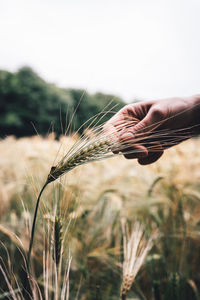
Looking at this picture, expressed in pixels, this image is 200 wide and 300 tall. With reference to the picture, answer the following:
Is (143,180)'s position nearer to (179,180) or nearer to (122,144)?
(179,180)

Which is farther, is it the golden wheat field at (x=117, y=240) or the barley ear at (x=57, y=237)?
the golden wheat field at (x=117, y=240)

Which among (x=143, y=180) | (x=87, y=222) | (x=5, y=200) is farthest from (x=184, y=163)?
(x=5, y=200)

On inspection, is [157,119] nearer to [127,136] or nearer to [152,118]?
[152,118]

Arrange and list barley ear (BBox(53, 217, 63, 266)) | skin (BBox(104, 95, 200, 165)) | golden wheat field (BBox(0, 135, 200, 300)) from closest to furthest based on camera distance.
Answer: barley ear (BBox(53, 217, 63, 266))
skin (BBox(104, 95, 200, 165))
golden wheat field (BBox(0, 135, 200, 300))

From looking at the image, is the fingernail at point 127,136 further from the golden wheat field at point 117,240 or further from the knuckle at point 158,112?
the golden wheat field at point 117,240

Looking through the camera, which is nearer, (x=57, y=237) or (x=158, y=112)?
(x=57, y=237)

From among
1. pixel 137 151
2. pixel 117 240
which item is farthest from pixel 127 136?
pixel 117 240

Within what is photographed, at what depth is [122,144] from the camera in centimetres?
58

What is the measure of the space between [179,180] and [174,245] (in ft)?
1.21

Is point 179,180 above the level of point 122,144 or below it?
below

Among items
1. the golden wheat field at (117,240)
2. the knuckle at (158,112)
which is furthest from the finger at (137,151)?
the golden wheat field at (117,240)

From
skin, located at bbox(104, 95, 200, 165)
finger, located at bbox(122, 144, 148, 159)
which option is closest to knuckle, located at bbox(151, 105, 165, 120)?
skin, located at bbox(104, 95, 200, 165)

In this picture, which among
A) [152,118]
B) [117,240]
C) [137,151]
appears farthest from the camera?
[117,240]

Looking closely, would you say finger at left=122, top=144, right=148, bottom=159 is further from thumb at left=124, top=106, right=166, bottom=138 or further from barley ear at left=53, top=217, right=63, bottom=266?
barley ear at left=53, top=217, right=63, bottom=266
